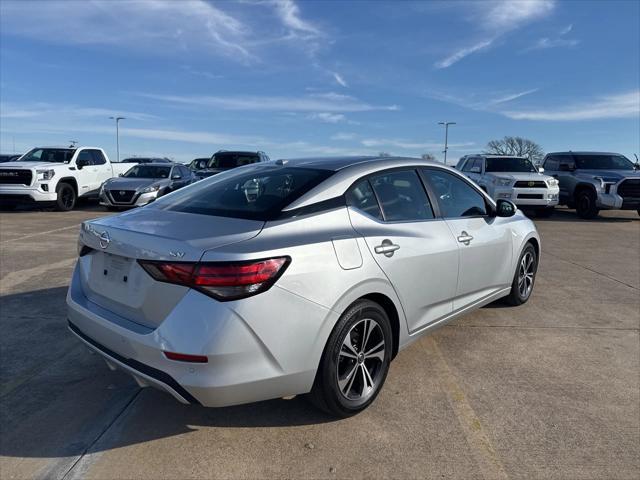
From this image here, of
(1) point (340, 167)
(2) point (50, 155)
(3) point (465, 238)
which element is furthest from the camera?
(2) point (50, 155)

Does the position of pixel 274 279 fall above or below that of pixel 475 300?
above

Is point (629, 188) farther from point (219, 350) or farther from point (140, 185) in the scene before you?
point (219, 350)

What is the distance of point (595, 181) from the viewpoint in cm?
1435

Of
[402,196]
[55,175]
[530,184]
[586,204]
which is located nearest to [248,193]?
[402,196]

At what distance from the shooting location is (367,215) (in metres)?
3.14

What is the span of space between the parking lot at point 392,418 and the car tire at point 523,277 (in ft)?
1.14

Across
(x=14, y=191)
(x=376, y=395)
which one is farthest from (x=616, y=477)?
(x=14, y=191)

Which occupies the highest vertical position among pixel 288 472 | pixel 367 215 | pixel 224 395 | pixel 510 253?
pixel 367 215

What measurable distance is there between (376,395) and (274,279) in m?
1.24

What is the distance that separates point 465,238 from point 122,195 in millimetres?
12151

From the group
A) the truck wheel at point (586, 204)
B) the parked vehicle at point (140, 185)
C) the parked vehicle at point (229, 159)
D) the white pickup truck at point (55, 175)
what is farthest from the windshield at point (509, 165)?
the white pickup truck at point (55, 175)

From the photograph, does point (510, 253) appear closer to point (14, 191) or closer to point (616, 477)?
point (616, 477)

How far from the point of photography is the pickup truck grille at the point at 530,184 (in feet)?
44.3

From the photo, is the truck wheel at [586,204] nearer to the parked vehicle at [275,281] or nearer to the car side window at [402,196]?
the parked vehicle at [275,281]
